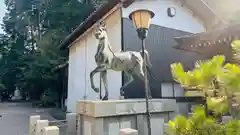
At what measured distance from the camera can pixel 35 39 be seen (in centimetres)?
1880

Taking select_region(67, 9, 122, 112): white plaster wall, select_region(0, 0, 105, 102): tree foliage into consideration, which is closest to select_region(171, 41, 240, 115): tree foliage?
select_region(67, 9, 122, 112): white plaster wall

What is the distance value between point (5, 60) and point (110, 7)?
64.7 feet

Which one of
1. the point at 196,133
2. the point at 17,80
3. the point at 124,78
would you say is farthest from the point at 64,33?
the point at 196,133

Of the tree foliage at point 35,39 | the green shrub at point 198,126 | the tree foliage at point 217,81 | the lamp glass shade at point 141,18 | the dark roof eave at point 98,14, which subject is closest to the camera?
the tree foliage at point 217,81

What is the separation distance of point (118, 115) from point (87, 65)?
4.83 meters

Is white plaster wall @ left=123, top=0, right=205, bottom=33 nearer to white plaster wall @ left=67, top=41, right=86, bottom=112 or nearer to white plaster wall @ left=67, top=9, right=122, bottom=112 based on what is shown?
white plaster wall @ left=67, top=9, right=122, bottom=112

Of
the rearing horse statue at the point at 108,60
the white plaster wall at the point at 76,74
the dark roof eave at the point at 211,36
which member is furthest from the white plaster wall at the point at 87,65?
the dark roof eave at the point at 211,36

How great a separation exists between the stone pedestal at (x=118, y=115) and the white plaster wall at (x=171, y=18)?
3.51 metres

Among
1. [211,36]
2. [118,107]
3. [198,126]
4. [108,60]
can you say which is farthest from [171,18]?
[198,126]

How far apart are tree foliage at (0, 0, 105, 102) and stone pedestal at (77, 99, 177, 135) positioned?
1206 cm

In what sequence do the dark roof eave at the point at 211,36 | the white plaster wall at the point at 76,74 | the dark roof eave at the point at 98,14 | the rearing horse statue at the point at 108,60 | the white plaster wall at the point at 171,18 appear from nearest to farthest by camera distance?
the dark roof eave at the point at 211,36, the rearing horse statue at the point at 108,60, the dark roof eave at the point at 98,14, the white plaster wall at the point at 171,18, the white plaster wall at the point at 76,74

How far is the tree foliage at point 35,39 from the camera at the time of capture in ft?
53.3

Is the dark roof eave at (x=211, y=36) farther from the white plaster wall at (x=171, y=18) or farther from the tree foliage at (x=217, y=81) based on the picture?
the white plaster wall at (x=171, y=18)

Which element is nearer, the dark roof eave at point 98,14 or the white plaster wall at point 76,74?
the dark roof eave at point 98,14
